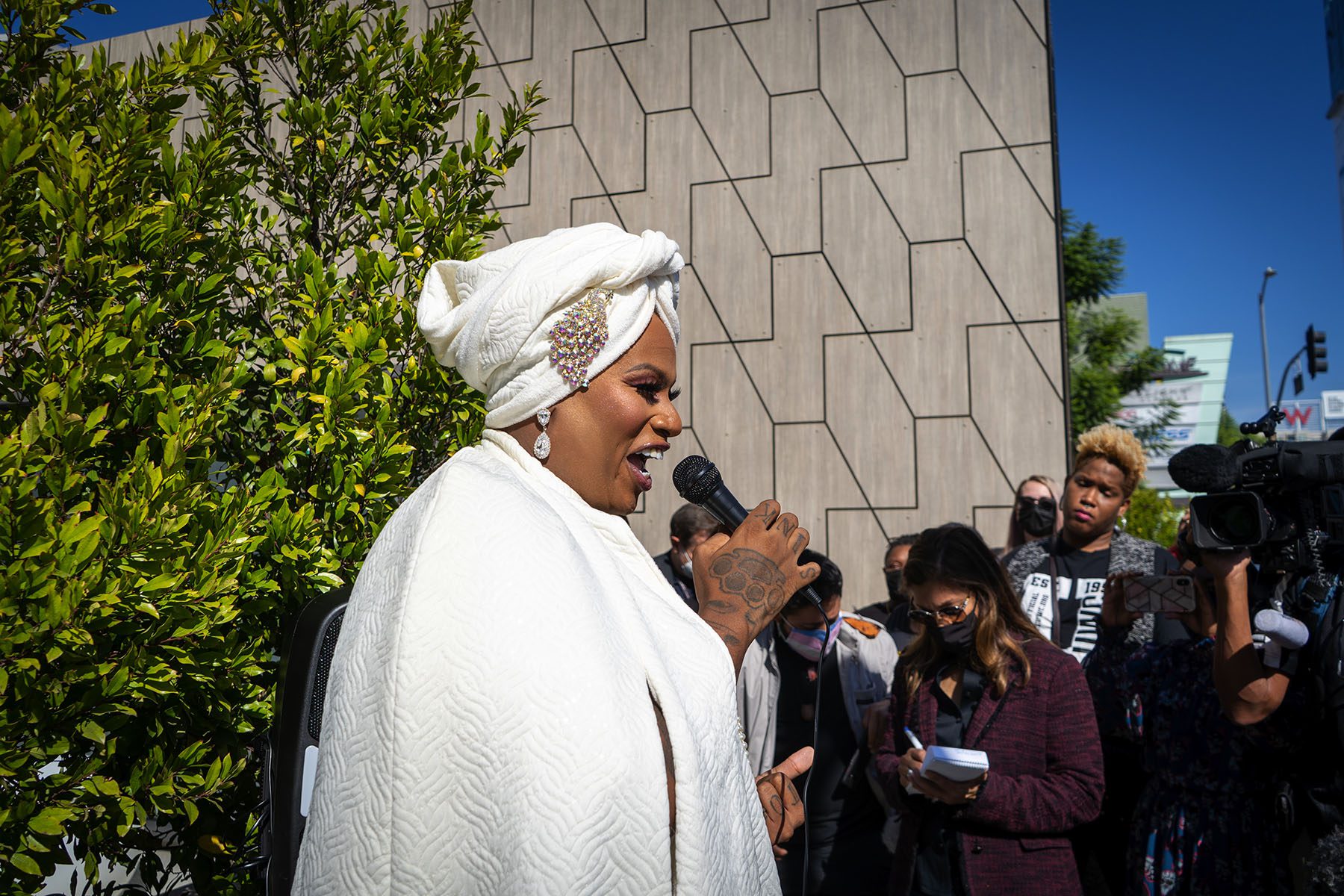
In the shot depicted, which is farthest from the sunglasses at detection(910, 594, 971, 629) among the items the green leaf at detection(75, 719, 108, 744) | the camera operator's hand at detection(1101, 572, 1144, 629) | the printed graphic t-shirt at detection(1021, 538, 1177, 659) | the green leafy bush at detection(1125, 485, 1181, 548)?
the green leafy bush at detection(1125, 485, 1181, 548)

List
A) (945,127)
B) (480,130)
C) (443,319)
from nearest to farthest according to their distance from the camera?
1. (443,319)
2. (480,130)
3. (945,127)

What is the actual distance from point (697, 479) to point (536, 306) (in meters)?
0.57

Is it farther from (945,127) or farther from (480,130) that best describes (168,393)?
(945,127)

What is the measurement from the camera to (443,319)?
5.06 ft

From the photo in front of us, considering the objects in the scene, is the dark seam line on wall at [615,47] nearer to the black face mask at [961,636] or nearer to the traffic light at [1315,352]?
the black face mask at [961,636]

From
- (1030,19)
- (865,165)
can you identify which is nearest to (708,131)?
(865,165)

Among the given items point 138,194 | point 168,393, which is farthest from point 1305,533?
point 138,194

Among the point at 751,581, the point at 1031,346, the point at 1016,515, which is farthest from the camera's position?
the point at 1031,346

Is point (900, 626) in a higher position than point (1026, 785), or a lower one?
higher

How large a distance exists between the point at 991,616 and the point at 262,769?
2080mm

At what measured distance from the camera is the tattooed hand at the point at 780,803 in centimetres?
167

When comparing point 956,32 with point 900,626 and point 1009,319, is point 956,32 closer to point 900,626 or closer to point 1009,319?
point 1009,319

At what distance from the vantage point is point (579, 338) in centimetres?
142

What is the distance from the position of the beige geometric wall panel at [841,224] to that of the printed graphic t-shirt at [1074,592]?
243 cm
